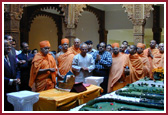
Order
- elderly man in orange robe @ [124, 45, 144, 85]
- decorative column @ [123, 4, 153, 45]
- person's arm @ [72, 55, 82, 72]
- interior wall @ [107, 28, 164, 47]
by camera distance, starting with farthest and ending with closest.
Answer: interior wall @ [107, 28, 164, 47]
decorative column @ [123, 4, 153, 45]
elderly man in orange robe @ [124, 45, 144, 85]
person's arm @ [72, 55, 82, 72]

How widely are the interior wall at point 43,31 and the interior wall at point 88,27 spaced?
1848mm

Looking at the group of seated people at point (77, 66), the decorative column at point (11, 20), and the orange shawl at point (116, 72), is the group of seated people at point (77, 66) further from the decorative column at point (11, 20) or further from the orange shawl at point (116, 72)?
the decorative column at point (11, 20)

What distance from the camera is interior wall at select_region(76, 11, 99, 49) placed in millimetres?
13471

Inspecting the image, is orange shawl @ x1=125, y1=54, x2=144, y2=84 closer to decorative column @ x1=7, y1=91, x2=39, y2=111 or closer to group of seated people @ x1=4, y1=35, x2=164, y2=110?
group of seated people @ x1=4, y1=35, x2=164, y2=110

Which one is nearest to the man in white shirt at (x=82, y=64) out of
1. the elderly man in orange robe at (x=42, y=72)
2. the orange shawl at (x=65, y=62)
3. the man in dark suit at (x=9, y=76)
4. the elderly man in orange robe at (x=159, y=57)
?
the orange shawl at (x=65, y=62)

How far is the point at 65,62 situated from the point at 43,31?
9.99 m

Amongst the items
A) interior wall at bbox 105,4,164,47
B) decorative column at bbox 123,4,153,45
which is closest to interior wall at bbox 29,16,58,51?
interior wall at bbox 105,4,164,47

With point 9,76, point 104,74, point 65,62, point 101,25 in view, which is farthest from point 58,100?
point 101,25

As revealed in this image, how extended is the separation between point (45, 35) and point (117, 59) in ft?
33.3

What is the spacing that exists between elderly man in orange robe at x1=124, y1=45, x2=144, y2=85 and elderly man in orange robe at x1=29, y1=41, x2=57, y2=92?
1.88 m

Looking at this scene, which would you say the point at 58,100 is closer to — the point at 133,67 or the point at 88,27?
the point at 133,67

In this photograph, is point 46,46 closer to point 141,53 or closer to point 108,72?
point 108,72

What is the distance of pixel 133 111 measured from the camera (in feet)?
7.54

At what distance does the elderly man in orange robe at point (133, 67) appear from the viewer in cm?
515
